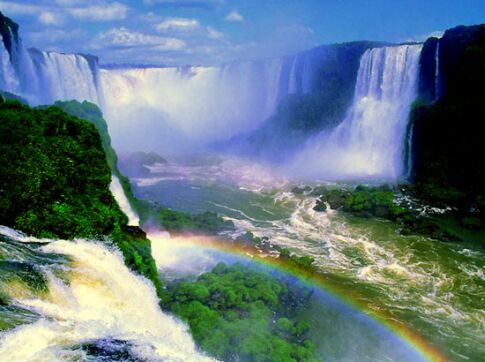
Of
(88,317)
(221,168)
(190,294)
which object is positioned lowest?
(221,168)

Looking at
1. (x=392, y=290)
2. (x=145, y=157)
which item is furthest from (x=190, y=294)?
(x=145, y=157)

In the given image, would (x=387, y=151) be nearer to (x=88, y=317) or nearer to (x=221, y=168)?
(x=221, y=168)

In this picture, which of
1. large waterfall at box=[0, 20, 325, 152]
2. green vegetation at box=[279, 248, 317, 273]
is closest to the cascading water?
large waterfall at box=[0, 20, 325, 152]

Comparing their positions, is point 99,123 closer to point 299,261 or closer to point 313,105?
point 299,261

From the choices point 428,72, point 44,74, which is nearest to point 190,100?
point 44,74

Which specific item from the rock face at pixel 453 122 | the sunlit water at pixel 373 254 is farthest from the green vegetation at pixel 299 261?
the rock face at pixel 453 122
